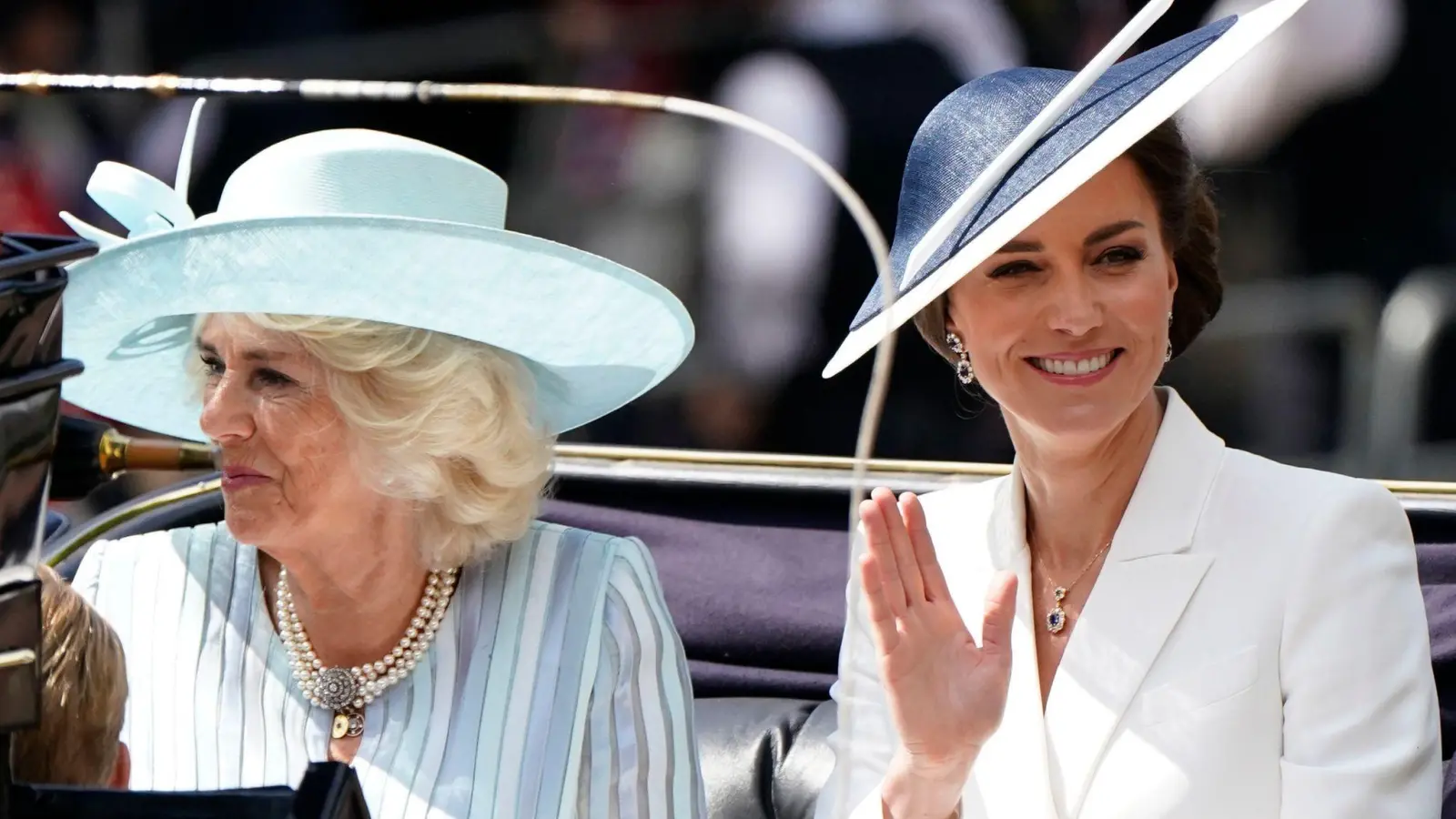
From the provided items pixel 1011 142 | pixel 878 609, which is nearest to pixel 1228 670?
pixel 878 609

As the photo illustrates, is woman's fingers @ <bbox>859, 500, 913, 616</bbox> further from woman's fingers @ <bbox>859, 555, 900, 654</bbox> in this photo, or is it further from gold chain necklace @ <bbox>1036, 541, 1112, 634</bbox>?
gold chain necklace @ <bbox>1036, 541, 1112, 634</bbox>

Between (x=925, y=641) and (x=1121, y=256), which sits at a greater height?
(x=1121, y=256)

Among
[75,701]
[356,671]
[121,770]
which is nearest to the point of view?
[75,701]

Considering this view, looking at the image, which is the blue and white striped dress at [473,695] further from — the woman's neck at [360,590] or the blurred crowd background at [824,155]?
the blurred crowd background at [824,155]

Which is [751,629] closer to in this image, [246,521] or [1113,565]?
[1113,565]

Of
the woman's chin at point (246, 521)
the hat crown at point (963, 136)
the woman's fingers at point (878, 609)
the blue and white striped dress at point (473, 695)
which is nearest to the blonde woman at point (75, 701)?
the woman's chin at point (246, 521)

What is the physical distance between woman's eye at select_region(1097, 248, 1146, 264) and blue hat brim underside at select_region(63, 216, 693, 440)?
0.42 metres

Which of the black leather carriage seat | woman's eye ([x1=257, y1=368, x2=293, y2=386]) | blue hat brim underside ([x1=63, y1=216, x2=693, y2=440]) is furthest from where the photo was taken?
the black leather carriage seat

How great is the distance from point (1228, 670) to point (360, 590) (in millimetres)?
872

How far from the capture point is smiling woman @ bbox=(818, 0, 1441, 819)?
1569mm

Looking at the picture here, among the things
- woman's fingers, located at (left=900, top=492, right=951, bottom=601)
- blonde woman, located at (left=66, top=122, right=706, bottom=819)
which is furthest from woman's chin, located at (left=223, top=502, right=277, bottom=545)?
woman's fingers, located at (left=900, top=492, right=951, bottom=601)

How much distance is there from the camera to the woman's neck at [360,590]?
186 cm

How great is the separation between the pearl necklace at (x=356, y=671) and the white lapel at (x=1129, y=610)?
2.04 ft

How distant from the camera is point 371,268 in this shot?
1716 millimetres
